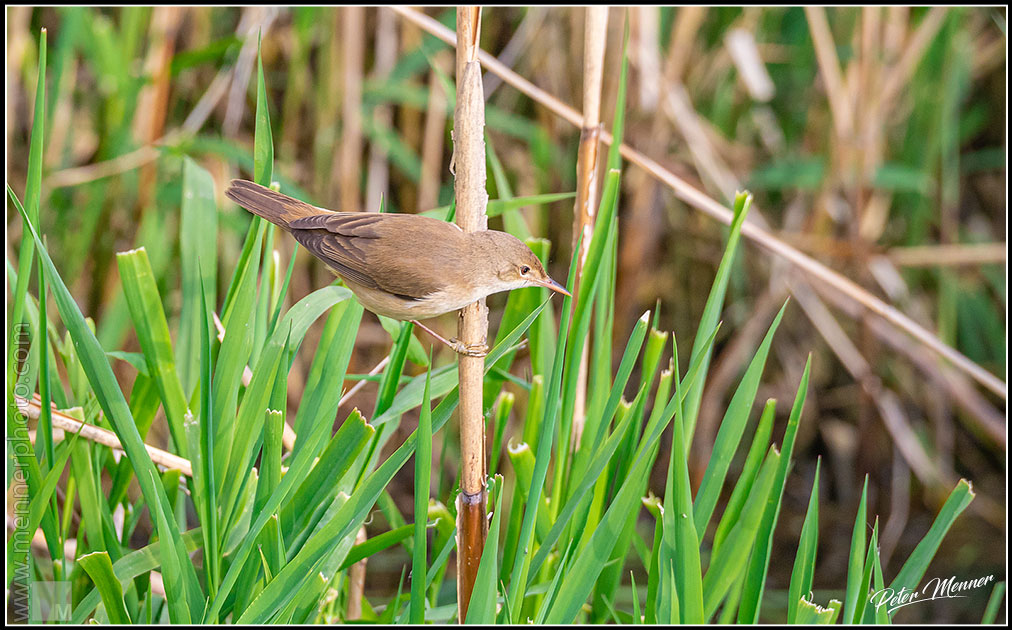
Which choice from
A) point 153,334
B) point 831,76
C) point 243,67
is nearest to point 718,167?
point 831,76

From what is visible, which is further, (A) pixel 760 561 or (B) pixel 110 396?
(A) pixel 760 561

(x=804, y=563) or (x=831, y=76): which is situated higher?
(x=831, y=76)

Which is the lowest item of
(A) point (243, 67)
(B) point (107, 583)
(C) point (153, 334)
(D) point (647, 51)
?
(B) point (107, 583)

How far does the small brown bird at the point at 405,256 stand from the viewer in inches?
57.1

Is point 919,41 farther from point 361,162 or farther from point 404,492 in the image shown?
Result: point 404,492

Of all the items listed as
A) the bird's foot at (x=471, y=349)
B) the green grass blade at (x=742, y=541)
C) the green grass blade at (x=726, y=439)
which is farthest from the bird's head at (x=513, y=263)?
the green grass blade at (x=742, y=541)

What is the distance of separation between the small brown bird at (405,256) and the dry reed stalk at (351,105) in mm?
1558

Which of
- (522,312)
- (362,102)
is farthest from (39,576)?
(362,102)

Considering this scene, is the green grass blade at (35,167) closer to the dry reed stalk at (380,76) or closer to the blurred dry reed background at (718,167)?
the blurred dry reed background at (718,167)

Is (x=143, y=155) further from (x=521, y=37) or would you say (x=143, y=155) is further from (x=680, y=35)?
(x=680, y=35)

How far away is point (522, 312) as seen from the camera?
1634 millimetres

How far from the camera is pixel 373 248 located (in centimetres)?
154

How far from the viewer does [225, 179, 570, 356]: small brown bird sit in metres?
1.45

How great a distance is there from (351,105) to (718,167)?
57.6 inches
